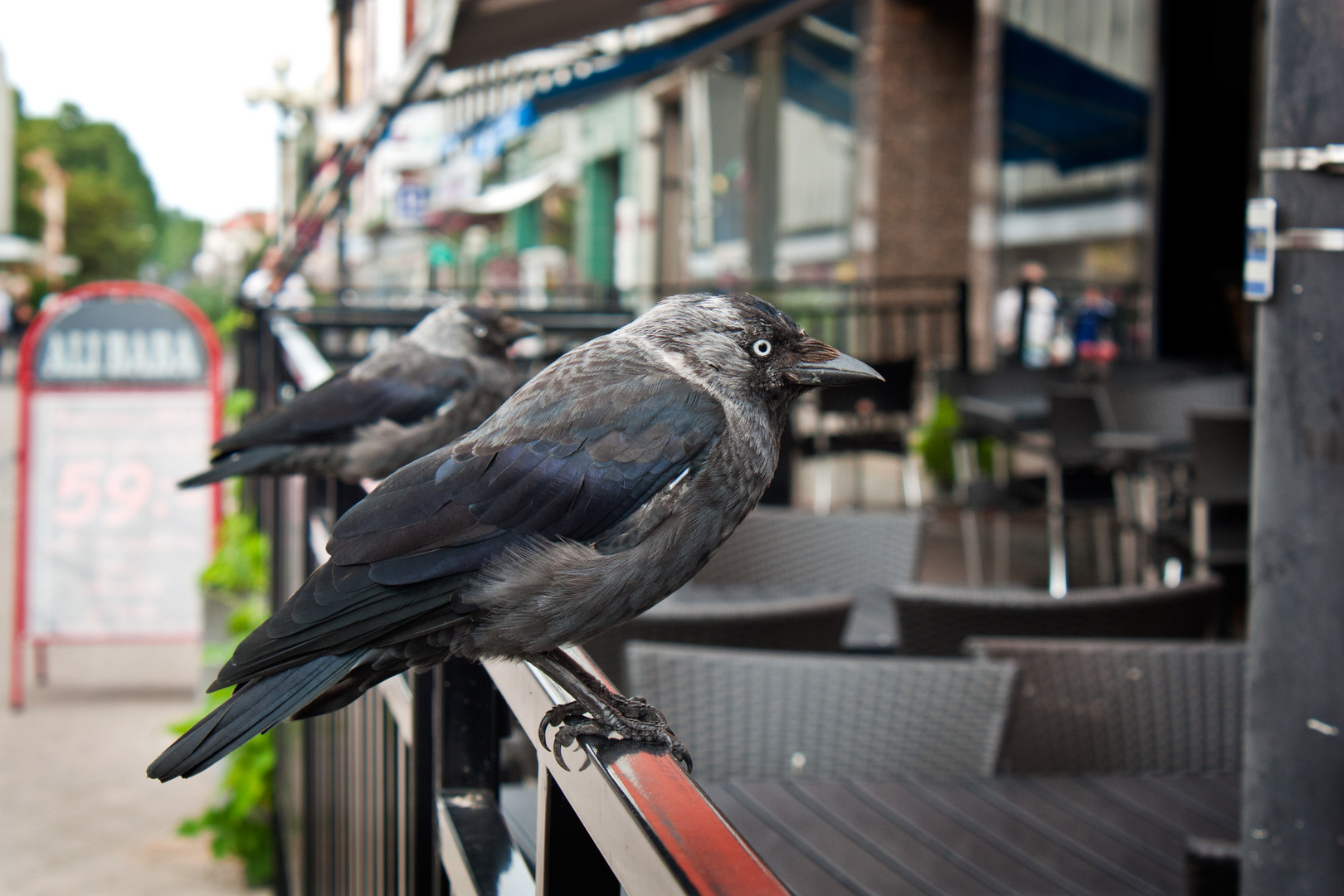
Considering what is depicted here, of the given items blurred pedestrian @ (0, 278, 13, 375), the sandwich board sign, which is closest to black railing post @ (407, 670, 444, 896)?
the sandwich board sign

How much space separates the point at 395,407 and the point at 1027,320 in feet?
30.2

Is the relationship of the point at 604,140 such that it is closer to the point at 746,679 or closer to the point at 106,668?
the point at 106,668

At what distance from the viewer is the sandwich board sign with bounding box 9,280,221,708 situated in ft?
20.7

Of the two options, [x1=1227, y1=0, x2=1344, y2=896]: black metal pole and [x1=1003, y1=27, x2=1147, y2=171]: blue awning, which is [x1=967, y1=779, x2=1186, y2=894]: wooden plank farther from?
[x1=1003, y1=27, x2=1147, y2=171]: blue awning

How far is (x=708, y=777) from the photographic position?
8.30ft

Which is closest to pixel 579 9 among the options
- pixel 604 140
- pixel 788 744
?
pixel 788 744

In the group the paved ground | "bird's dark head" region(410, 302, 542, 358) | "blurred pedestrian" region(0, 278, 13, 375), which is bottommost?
the paved ground

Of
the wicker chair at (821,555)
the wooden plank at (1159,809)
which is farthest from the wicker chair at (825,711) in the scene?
the wicker chair at (821,555)

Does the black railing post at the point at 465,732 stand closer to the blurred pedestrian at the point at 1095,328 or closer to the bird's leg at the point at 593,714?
the bird's leg at the point at 593,714

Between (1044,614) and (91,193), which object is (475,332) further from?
(91,193)

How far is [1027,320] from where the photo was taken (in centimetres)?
1105

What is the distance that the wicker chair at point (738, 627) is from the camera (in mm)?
2705

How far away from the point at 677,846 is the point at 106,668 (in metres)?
7.04

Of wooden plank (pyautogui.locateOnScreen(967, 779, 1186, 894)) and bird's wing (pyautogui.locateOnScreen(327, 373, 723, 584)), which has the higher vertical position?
bird's wing (pyautogui.locateOnScreen(327, 373, 723, 584))
